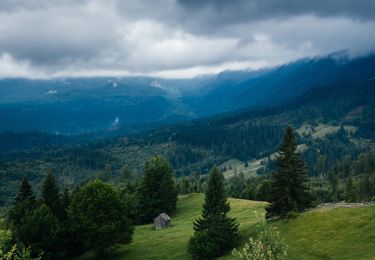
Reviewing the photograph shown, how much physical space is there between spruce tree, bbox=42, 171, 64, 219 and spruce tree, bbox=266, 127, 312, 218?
181ft

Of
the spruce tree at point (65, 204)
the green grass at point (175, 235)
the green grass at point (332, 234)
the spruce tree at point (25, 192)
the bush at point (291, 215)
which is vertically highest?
the spruce tree at point (25, 192)

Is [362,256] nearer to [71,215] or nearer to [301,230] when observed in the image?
[301,230]

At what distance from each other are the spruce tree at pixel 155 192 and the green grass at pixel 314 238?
1085 inches

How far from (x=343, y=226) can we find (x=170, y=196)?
2939 inches

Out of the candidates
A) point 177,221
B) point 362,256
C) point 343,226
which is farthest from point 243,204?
point 362,256

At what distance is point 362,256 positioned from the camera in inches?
2404

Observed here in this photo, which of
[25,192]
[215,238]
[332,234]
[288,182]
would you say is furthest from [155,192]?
[332,234]

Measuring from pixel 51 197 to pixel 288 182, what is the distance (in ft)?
198

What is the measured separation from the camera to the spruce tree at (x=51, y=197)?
109812 millimetres

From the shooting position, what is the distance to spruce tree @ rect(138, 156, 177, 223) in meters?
139

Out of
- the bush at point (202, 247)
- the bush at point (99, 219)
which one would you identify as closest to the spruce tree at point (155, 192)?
the bush at point (99, 219)

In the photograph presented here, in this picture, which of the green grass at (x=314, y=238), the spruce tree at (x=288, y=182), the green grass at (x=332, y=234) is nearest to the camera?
the green grass at (x=332, y=234)

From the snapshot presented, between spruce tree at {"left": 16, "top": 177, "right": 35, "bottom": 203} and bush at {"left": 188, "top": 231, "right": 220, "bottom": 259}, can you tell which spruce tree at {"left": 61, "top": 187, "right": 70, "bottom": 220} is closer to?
spruce tree at {"left": 16, "top": 177, "right": 35, "bottom": 203}

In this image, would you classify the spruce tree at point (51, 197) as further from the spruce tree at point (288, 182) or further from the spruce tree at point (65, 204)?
the spruce tree at point (288, 182)
